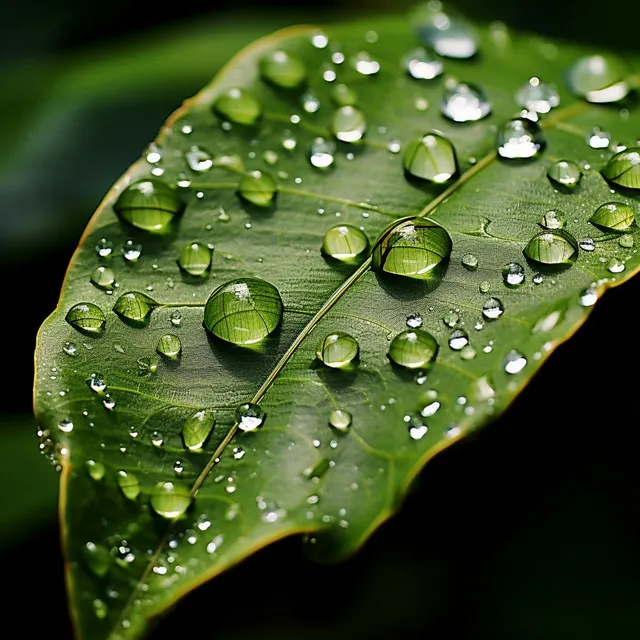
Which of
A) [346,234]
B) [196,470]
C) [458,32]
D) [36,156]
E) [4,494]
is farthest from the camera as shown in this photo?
[36,156]

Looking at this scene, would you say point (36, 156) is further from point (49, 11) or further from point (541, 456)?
point (541, 456)

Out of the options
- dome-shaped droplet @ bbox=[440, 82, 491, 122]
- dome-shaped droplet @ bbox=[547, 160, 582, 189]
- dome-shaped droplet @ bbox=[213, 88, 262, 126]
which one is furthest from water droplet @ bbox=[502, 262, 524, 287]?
dome-shaped droplet @ bbox=[213, 88, 262, 126]

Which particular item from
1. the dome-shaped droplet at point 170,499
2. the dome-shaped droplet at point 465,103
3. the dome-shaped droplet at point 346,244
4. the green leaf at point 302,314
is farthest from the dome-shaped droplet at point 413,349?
the dome-shaped droplet at point 465,103

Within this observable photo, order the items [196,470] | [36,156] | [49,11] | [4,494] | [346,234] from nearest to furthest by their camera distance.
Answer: [196,470] → [346,234] → [4,494] → [36,156] → [49,11]

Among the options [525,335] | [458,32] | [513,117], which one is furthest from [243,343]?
[458,32]

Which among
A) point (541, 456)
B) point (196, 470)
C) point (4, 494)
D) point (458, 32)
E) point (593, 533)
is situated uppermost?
point (458, 32)

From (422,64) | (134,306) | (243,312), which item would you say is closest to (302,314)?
(243,312)
